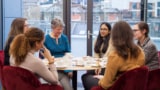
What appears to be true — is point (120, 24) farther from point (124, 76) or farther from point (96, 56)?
point (96, 56)

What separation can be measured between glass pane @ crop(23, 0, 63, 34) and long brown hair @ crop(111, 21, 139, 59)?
9.45 feet

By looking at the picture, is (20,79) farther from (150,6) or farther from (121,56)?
(150,6)

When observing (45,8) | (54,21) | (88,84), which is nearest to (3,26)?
(45,8)

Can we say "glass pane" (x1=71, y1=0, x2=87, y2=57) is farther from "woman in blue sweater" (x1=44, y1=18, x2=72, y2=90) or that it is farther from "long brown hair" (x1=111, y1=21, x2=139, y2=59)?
"long brown hair" (x1=111, y1=21, x2=139, y2=59)

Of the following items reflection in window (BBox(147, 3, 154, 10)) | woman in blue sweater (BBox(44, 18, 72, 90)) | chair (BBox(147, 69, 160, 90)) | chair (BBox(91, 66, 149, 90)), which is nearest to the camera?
chair (BBox(91, 66, 149, 90))

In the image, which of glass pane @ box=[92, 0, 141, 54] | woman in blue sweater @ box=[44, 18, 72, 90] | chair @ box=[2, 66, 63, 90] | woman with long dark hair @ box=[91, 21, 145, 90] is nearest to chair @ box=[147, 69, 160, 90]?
woman with long dark hair @ box=[91, 21, 145, 90]

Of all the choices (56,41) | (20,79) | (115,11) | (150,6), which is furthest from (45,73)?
(150,6)

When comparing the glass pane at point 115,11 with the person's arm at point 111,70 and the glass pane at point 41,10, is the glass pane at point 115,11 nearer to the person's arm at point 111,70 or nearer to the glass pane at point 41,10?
the glass pane at point 41,10

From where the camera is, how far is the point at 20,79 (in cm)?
268

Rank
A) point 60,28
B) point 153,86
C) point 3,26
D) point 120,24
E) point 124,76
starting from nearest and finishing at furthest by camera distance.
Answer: point 124,76
point 120,24
point 153,86
point 60,28
point 3,26

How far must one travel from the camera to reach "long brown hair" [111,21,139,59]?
2.71 m

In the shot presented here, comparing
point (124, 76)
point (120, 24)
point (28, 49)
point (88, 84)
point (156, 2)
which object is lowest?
point (88, 84)

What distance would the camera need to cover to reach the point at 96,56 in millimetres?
4223

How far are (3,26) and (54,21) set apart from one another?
5.23 ft
